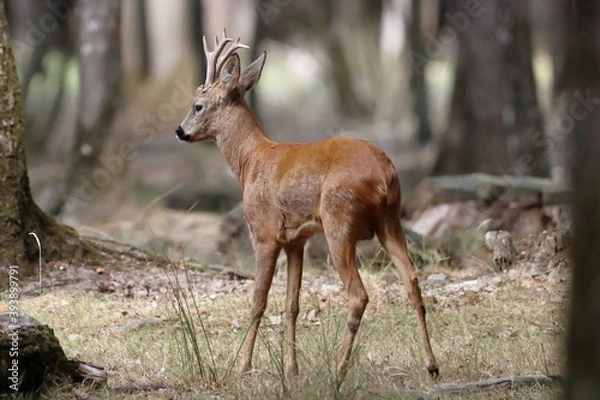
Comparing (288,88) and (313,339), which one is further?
(288,88)

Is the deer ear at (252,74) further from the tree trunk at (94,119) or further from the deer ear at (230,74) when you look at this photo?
the tree trunk at (94,119)

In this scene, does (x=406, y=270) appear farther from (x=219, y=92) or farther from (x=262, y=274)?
(x=219, y=92)

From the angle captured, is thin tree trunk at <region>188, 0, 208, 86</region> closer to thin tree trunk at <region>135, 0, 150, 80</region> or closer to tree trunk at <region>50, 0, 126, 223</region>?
thin tree trunk at <region>135, 0, 150, 80</region>

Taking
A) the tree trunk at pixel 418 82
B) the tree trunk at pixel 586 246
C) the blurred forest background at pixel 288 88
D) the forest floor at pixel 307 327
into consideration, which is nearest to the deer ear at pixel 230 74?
the forest floor at pixel 307 327

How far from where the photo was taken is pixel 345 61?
32.9 metres

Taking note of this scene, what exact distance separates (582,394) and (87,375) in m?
3.20

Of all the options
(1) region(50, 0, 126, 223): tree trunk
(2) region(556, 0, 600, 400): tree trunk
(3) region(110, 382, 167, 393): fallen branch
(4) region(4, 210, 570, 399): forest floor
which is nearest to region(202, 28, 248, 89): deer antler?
(4) region(4, 210, 570, 399): forest floor

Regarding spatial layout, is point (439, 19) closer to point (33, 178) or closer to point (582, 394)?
point (33, 178)

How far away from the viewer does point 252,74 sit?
7648mm

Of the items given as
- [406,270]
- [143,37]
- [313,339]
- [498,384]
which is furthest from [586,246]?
[143,37]

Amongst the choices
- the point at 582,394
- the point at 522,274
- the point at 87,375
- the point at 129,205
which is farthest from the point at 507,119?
the point at 582,394

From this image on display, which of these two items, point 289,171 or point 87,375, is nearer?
point 87,375

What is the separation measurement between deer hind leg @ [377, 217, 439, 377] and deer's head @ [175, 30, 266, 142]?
1628 mm

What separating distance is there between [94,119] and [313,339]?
809 centimetres
